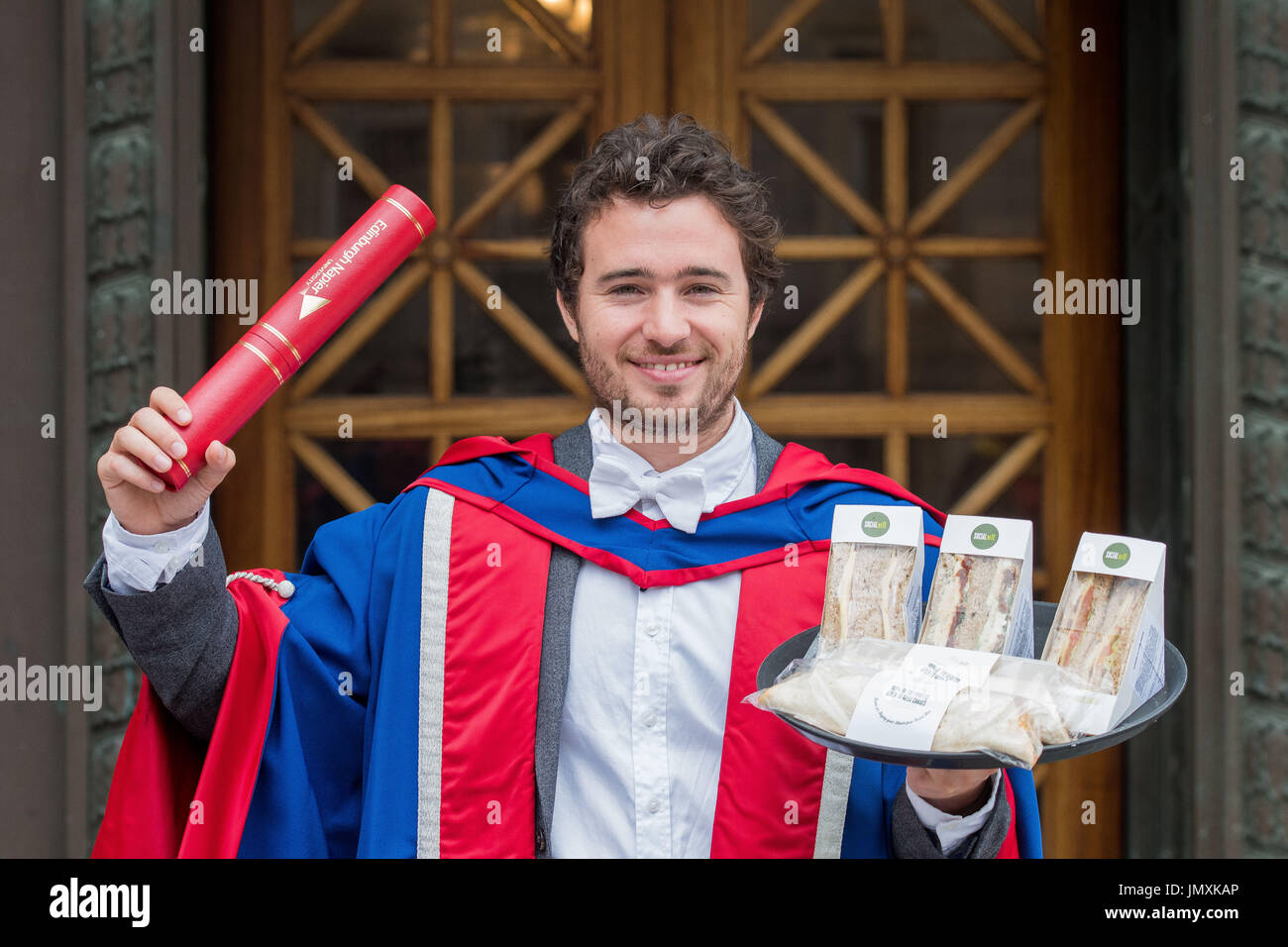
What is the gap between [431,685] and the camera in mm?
1622

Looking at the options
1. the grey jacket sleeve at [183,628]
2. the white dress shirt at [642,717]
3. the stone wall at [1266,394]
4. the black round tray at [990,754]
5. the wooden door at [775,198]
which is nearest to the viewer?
the black round tray at [990,754]

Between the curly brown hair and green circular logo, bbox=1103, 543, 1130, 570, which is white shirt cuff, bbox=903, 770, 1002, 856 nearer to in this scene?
green circular logo, bbox=1103, 543, 1130, 570

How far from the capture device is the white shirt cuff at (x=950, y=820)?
1.40 m

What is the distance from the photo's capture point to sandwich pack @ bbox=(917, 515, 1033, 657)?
1.38 meters

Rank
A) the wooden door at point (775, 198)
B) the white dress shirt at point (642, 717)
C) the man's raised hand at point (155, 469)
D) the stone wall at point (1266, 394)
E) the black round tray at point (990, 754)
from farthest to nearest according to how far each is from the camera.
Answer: the wooden door at point (775, 198) < the stone wall at point (1266, 394) < the white dress shirt at point (642, 717) < the man's raised hand at point (155, 469) < the black round tray at point (990, 754)

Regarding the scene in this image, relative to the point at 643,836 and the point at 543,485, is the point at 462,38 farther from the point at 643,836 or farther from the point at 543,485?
the point at 643,836

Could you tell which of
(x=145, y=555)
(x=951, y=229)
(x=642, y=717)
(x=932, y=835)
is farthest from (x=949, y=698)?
(x=951, y=229)

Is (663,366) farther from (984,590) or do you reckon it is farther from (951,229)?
(951,229)

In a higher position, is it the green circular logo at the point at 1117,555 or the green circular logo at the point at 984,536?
the green circular logo at the point at 984,536

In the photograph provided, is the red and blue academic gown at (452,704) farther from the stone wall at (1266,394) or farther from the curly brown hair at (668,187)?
the stone wall at (1266,394)

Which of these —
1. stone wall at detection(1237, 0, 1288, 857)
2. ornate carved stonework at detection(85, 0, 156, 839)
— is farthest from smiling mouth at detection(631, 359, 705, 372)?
stone wall at detection(1237, 0, 1288, 857)

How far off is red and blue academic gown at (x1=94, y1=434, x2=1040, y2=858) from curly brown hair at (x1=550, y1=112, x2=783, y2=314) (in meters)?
0.34

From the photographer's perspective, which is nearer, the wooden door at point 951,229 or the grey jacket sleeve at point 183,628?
the grey jacket sleeve at point 183,628

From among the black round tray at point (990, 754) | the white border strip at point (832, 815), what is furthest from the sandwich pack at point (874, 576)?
the white border strip at point (832, 815)
